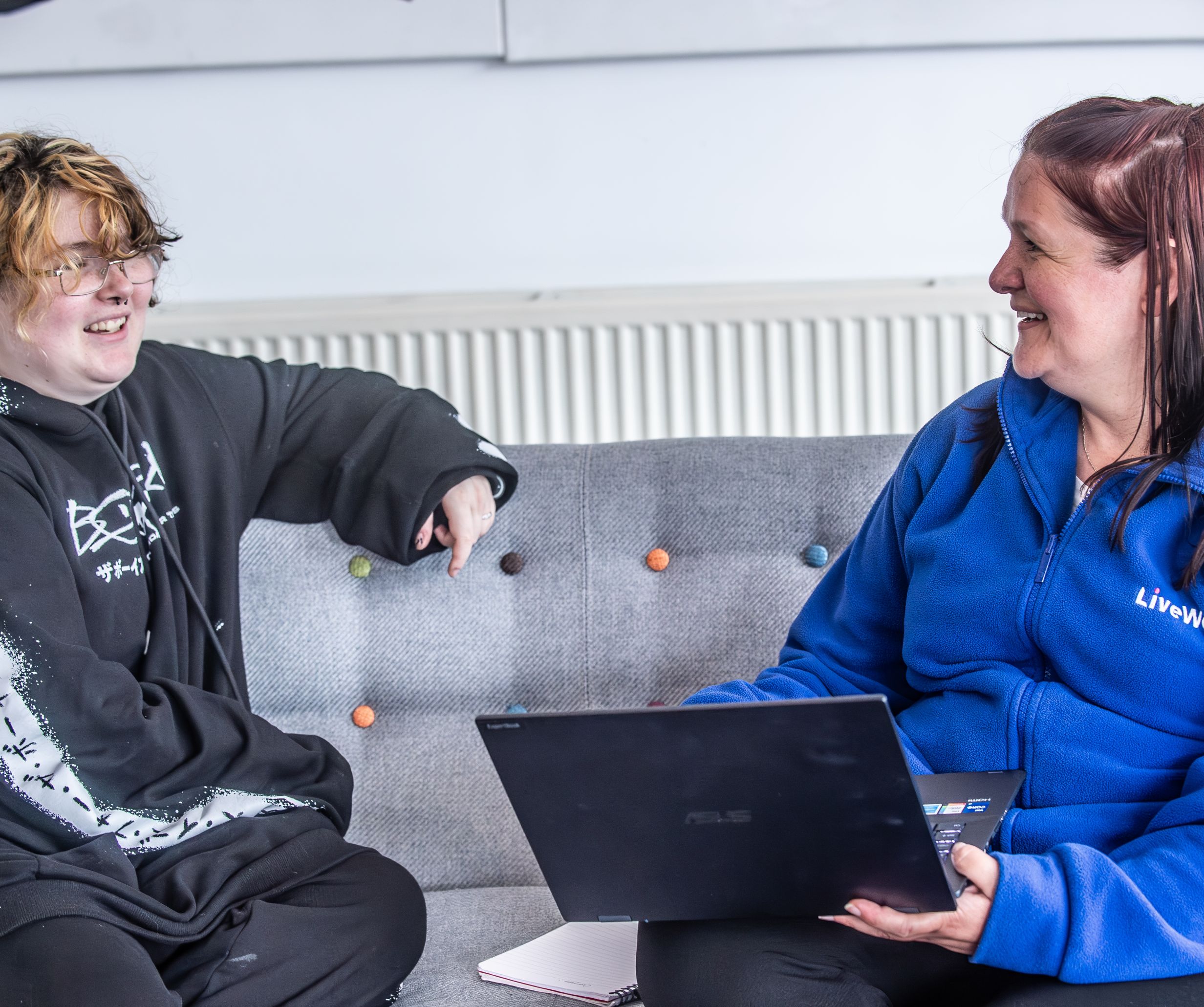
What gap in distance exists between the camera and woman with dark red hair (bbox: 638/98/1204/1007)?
2.78ft

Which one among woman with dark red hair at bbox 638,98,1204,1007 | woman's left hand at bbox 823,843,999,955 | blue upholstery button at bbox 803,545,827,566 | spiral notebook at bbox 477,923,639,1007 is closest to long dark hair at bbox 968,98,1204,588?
woman with dark red hair at bbox 638,98,1204,1007

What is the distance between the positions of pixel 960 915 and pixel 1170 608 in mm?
301

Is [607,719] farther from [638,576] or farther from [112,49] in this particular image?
[112,49]

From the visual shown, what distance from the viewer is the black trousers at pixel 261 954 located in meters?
0.95

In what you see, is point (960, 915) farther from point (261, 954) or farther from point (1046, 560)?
point (261, 954)

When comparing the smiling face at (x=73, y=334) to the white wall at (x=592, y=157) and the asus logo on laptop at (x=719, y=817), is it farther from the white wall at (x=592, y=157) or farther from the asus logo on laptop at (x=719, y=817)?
the white wall at (x=592, y=157)

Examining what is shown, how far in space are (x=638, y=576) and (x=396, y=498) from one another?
0.99 ft

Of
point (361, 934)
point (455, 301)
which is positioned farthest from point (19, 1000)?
point (455, 301)

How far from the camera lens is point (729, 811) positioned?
849mm

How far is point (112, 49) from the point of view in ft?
6.72

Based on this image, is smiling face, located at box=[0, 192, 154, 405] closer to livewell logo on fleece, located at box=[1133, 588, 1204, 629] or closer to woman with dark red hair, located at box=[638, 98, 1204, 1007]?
woman with dark red hair, located at box=[638, 98, 1204, 1007]

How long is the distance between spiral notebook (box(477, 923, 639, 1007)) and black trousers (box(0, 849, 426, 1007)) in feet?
0.35

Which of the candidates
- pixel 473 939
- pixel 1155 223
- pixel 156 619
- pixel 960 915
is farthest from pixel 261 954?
pixel 1155 223

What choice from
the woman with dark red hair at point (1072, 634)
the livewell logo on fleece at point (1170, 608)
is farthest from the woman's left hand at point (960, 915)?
the livewell logo on fleece at point (1170, 608)
